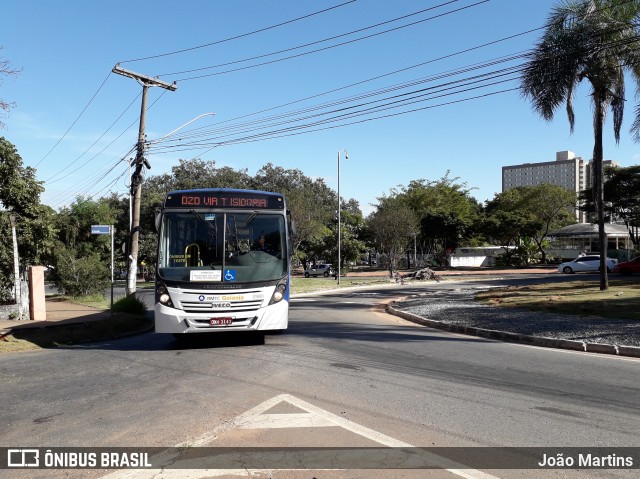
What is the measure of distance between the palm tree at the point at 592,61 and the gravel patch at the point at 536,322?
7.94 meters

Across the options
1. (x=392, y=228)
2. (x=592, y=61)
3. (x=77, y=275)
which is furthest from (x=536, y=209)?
(x=77, y=275)

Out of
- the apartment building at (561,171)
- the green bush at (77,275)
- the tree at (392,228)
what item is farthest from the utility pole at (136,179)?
the apartment building at (561,171)

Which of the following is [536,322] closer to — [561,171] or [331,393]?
[331,393]

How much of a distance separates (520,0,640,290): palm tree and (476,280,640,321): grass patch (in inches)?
68.7

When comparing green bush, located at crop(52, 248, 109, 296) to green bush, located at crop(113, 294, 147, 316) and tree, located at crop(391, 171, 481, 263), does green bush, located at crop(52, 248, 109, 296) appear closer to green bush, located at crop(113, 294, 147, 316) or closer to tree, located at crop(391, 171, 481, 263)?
green bush, located at crop(113, 294, 147, 316)

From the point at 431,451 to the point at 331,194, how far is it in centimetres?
7251

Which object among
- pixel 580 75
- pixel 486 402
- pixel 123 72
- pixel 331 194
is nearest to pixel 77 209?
pixel 123 72

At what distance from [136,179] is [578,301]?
17.1m

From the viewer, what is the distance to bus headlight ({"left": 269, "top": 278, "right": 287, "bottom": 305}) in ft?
33.2

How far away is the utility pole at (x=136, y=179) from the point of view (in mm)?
18578

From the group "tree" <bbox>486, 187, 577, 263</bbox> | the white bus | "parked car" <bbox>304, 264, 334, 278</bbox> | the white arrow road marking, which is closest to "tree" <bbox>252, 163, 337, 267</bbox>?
"parked car" <bbox>304, 264, 334, 278</bbox>

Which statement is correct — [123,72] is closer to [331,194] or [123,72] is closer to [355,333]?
[355,333]

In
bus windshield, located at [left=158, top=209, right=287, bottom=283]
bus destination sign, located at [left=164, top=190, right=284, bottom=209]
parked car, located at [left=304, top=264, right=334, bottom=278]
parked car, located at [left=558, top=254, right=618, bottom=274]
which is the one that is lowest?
parked car, located at [left=304, top=264, right=334, bottom=278]

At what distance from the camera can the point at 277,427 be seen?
5.42m
